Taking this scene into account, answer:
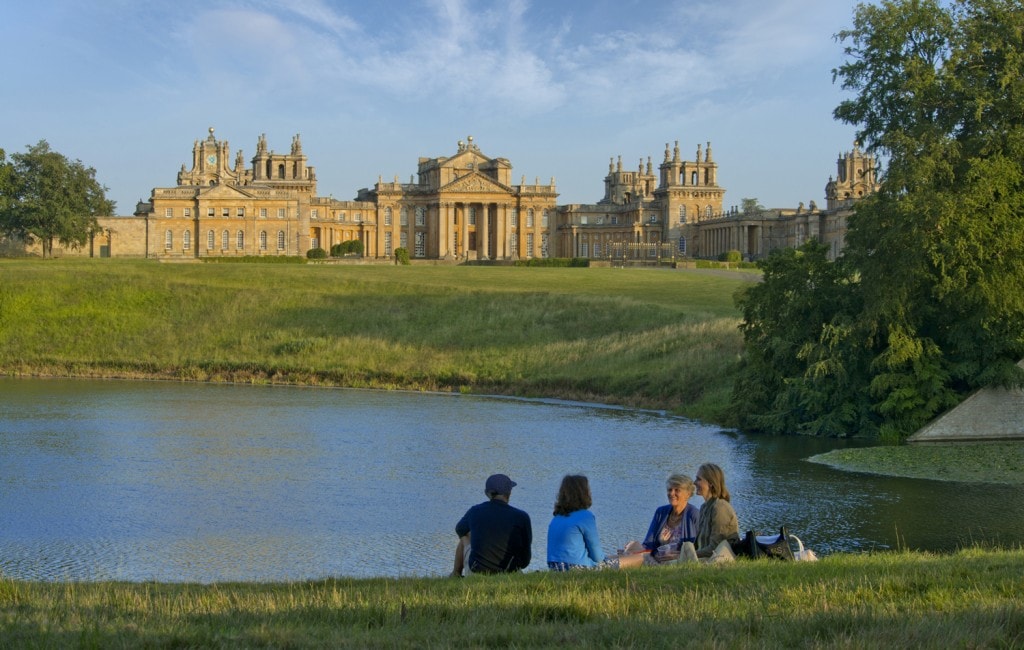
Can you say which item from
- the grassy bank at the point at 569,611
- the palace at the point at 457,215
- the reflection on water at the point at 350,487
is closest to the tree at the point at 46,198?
the palace at the point at 457,215

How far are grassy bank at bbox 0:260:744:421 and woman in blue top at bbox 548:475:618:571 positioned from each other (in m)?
19.5

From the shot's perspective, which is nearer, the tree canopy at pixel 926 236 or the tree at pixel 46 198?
the tree canopy at pixel 926 236

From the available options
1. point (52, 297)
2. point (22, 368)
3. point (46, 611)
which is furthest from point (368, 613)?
point (52, 297)

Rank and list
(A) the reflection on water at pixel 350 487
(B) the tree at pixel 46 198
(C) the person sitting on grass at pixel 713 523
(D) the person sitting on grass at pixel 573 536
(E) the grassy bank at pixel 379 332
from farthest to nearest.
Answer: (B) the tree at pixel 46 198 < (E) the grassy bank at pixel 379 332 < (A) the reflection on water at pixel 350 487 < (C) the person sitting on grass at pixel 713 523 < (D) the person sitting on grass at pixel 573 536

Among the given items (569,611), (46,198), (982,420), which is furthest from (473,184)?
(569,611)

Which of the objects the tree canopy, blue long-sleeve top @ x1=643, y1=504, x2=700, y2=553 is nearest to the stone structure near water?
the tree canopy

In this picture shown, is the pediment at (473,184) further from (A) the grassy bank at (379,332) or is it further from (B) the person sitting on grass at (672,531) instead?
(B) the person sitting on grass at (672,531)

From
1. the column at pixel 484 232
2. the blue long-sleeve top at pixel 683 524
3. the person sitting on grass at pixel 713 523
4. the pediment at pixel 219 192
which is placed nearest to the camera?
the person sitting on grass at pixel 713 523

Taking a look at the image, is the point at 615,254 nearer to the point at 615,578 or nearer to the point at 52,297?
the point at 52,297

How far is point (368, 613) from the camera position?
7.35 m

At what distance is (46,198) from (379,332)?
1737 inches

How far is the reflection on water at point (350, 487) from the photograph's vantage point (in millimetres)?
14180

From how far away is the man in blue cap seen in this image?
9.39m

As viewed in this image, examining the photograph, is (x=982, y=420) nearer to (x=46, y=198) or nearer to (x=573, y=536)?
(x=573, y=536)
